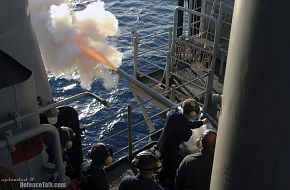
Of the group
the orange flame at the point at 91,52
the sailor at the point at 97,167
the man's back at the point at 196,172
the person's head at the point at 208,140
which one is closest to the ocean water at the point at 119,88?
the orange flame at the point at 91,52

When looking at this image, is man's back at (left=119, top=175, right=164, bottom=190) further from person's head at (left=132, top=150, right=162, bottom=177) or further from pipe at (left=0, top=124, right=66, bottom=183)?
pipe at (left=0, top=124, right=66, bottom=183)

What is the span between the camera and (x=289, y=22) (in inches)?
50.1

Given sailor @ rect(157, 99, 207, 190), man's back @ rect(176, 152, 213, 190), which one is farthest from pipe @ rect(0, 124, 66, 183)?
sailor @ rect(157, 99, 207, 190)

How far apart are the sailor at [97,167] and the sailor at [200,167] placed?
0.86 m

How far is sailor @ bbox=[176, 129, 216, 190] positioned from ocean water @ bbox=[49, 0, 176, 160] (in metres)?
5.63

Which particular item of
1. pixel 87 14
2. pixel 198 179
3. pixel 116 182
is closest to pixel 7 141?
pixel 198 179

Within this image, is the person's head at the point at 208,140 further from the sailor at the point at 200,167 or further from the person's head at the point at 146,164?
the person's head at the point at 146,164

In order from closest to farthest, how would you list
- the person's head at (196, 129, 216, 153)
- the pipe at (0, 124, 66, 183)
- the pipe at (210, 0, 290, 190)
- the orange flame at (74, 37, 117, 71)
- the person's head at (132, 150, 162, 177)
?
the pipe at (210, 0, 290, 190) < the pipe at (0, 124, 66, 183) < the person's head at (132, 150, 162, 177) < the person's head at (196, 129, 216, 153) < the orange flame at (74, 37, 117, 71)

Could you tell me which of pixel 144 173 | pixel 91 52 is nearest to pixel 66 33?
pixel 91 52

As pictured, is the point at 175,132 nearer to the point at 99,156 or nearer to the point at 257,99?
the point at 99,156

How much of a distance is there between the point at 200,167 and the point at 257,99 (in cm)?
277

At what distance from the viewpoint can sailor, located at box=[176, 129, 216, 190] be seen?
156 inches

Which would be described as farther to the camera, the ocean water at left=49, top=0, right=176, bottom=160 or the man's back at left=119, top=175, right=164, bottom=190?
the ocean water at left=49, top=0, right=176, bottom=160

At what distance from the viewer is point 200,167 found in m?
4.07
